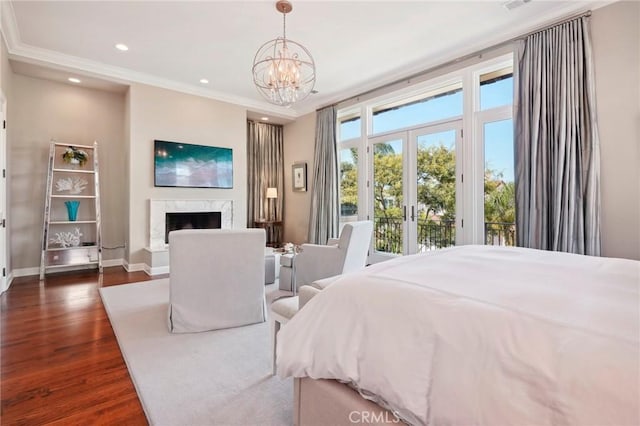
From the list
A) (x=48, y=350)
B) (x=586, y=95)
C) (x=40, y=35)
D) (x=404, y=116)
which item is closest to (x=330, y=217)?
(x=404, y=116)

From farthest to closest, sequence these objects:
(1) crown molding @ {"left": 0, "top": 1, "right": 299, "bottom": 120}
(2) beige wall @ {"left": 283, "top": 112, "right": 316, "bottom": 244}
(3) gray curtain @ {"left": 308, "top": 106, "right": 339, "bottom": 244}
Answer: (2) beige wall @ {"left": 283, "top": 112, "right": 316, "bottom": 244}, (3) gray curtain @ {"left": 308, "top": 106, "right": 339, "bottom": 244}, (1) crown molding @ {"left": 0, "top": 1, "right": 299, "bottom": 120}

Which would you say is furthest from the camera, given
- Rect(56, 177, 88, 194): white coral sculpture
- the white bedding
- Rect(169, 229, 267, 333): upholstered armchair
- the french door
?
Rect(56, 177, 88, 194): white coral sculpture

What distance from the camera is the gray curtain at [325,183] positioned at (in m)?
Answer: 5.75

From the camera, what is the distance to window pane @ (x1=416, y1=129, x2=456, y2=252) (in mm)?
4262

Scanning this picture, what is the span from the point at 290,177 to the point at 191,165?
219cm

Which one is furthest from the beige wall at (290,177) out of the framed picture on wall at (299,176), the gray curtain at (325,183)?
the gray curtain at (325,183)

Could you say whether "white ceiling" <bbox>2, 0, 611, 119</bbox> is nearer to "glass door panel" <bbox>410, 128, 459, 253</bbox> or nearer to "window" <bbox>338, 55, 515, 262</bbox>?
"window" <bbox>338, 55, 515, 262</bbox>

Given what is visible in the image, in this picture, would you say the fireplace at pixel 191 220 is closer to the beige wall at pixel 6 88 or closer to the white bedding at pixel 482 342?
the beige wall at pixel 6 88

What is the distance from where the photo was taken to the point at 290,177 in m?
6.93

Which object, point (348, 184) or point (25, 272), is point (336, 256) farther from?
point (25, 272)

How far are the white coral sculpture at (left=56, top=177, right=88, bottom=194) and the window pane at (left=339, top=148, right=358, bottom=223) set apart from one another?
432cm

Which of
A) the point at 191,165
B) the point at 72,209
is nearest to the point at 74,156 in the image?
the point at 72,209

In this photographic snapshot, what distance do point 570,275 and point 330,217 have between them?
14.7 ft

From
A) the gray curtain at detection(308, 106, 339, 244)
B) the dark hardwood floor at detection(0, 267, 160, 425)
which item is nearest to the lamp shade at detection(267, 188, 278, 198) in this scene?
the gray curtain at detection(308, 106, 339, 244)
